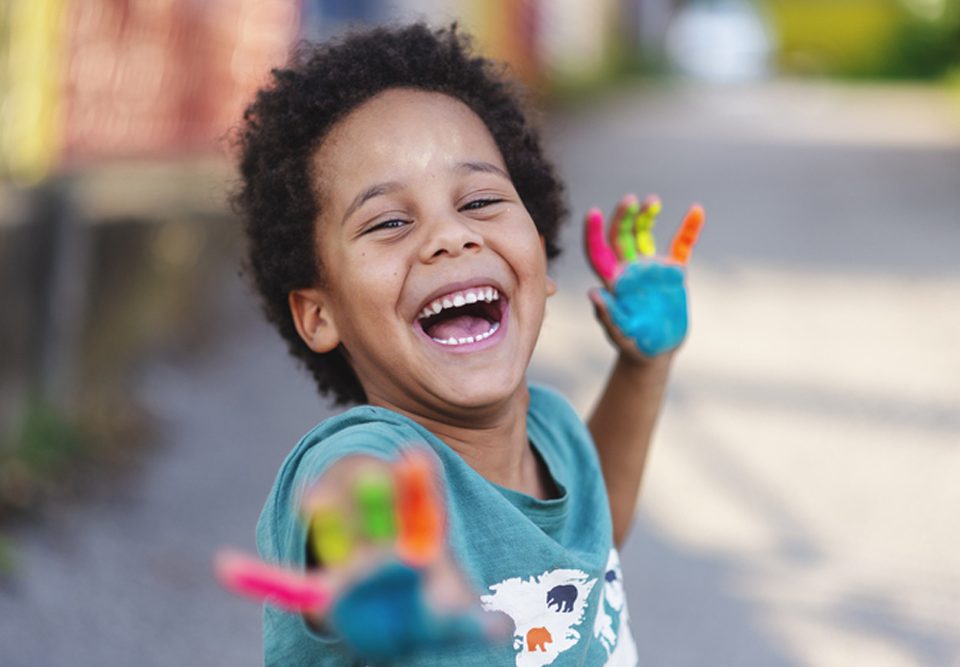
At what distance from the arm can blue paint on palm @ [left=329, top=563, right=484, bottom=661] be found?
1115mm

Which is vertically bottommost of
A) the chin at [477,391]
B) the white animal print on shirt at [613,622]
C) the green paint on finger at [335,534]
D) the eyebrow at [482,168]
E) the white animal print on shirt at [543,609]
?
the white animal print on shirt at [613,622]

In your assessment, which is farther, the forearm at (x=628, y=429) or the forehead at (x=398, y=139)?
the forearm at (x=628, y=429)

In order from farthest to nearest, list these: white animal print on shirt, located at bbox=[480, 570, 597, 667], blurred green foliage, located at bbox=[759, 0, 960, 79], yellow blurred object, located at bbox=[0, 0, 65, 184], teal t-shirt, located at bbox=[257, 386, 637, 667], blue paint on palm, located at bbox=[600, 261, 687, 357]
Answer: blurred green foliage, located at bbox=[759, 0, 960, 79], yellow blurred object, located at bbox=[0, 0, 65, 184], blue paint on palm, located at bbox=[600, 261, 687, 357], white animal print on shirt, located at bbox=[480, 570, 597, 667], teal t-shirt, located at bbox=[257, 386, 637, 667]

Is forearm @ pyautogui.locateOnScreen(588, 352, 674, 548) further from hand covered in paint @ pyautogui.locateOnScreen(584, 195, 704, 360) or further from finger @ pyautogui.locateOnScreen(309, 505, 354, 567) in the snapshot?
finger @ pyautogui.locateOnScreen(309, 505, 354, 567)

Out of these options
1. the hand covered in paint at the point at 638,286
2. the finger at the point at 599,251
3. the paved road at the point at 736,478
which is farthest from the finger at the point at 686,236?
the paved road at the point at 736,478

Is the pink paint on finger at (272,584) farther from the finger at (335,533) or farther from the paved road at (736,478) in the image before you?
the paved road at (736,478)

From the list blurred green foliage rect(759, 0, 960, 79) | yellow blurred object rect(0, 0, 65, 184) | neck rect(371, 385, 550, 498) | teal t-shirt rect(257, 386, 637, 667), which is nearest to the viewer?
teal t-shirt rect(257, 386, 637, 667)

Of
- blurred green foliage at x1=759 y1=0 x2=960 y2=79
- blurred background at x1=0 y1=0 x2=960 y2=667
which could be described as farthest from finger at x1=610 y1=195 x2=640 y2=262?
blurred green foliage at x1=759 y1=0 x2=960 y2=79

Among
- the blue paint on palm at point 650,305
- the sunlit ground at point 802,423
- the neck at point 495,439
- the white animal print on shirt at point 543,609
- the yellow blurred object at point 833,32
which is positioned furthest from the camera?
the yellow blurred object at point 833,32

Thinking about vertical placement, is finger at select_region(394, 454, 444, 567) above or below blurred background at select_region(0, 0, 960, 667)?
above

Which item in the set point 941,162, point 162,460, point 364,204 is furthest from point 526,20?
point 364,204

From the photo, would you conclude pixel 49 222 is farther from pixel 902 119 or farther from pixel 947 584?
pixel 902 119

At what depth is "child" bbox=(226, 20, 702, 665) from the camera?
1.55m

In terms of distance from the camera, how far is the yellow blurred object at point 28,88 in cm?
369
